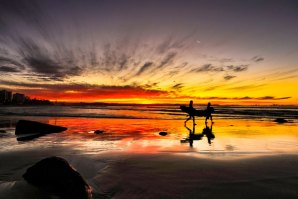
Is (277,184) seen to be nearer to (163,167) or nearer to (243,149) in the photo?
(163,167)

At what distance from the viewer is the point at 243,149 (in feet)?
38.4

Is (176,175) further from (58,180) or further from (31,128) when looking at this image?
(31,128)

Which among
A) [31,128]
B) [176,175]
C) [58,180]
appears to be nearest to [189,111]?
[31,128]

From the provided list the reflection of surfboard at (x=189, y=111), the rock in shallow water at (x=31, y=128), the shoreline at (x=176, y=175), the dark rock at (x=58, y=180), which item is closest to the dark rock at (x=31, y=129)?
the rock in shallow water at (x=31, y=128)

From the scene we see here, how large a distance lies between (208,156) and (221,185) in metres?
3.74

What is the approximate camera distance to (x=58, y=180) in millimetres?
5742

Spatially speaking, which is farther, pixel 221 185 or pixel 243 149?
pixel 243 149

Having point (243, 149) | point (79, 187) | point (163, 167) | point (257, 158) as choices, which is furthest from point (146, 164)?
point (243, 149)

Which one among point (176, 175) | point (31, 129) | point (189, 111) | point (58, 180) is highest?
point (189, 111)

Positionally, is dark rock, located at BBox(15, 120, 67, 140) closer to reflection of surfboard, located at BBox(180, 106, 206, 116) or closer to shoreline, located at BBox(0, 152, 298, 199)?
shoreline, located at BBox(0, 152, 298, 199)

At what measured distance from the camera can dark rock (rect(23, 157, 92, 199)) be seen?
5340 millimetres

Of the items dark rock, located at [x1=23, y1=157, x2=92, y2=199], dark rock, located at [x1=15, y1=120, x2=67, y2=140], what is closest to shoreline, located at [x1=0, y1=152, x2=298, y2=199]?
dark rock, located at [x1=23, y1=157, x2=92, y2=199]

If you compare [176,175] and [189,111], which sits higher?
[189,111]

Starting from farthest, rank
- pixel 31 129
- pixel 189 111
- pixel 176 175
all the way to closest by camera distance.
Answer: pixel 189 111
pixel 31 129
pixel 176 175
